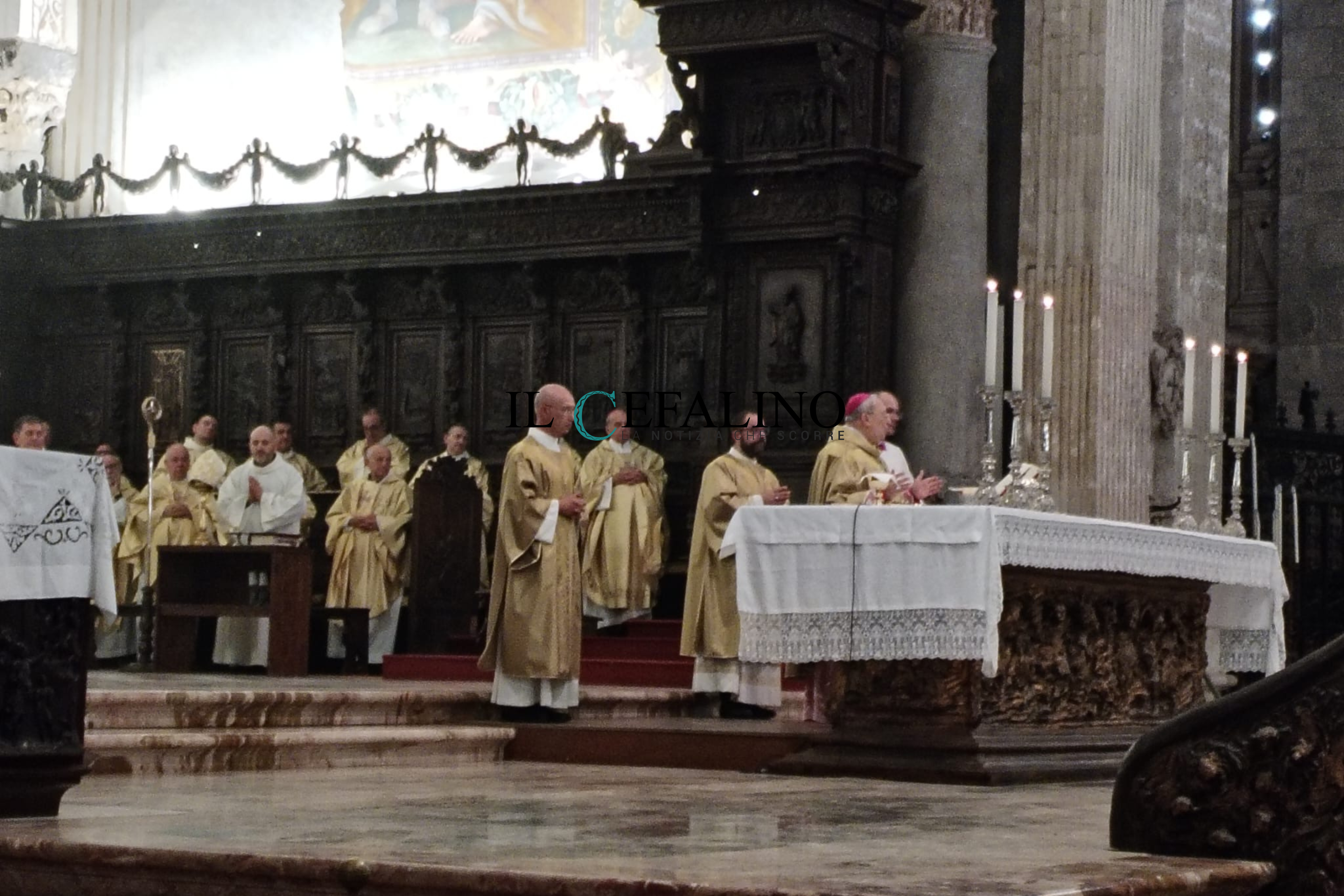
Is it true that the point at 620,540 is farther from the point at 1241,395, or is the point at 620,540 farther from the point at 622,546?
the point at 1241,395

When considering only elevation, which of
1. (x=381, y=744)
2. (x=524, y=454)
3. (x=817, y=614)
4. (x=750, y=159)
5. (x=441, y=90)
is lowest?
(x=381, y=744)

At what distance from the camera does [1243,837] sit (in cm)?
563

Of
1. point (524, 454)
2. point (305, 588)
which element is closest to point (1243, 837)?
point (524, 454)

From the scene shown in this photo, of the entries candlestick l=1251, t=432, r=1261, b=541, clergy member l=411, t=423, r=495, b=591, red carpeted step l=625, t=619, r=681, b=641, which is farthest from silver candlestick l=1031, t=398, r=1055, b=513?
clergy member l=411, t=423, r=495, b=591

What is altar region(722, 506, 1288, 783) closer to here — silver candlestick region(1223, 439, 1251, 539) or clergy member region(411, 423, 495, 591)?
silver candlestick region(1223, 439, 1251, 539)

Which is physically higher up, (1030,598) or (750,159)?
(750,159)

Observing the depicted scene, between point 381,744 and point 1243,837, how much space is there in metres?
4.11

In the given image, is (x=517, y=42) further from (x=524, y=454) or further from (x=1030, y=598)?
(x=1030, y=598)

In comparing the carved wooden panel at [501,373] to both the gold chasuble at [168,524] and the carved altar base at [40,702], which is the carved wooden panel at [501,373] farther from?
the carved altar base at [40,702]

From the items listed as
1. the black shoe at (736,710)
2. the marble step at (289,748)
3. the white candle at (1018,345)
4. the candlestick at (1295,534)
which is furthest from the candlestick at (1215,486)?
the candlestick at (1295,534)

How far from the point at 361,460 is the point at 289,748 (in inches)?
308

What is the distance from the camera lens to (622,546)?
46.6ft

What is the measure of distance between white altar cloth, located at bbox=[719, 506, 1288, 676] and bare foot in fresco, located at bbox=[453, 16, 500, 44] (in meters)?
10.4

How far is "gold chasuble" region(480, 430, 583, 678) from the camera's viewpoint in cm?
995
